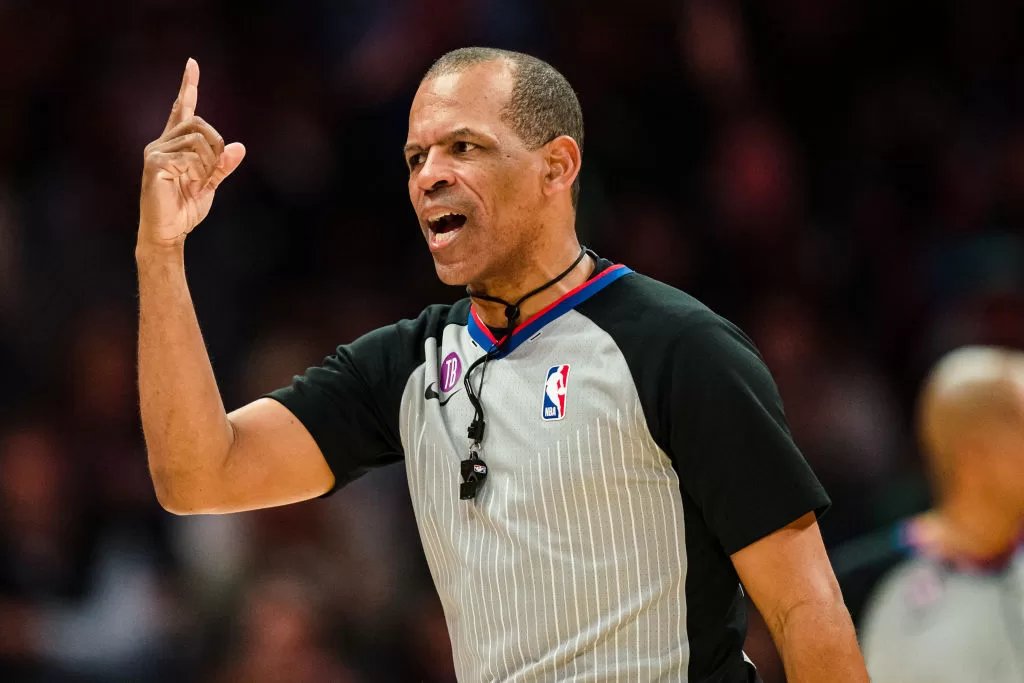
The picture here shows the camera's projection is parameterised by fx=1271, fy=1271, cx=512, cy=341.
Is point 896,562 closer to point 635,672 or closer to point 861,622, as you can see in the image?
point 861,622

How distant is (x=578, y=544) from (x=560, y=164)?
2.44 ft

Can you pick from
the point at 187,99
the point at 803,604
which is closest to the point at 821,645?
the point at 803,604

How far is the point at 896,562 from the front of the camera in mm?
3340

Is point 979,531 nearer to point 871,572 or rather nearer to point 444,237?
point 871,572

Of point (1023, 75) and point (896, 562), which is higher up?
point (1023, 75)

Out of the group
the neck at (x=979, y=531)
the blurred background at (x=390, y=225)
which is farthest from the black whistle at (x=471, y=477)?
the blurred background at (x=390, y=225)

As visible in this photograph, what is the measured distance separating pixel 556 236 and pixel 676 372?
1.52 ft

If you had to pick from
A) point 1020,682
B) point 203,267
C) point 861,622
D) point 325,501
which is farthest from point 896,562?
point 203,267

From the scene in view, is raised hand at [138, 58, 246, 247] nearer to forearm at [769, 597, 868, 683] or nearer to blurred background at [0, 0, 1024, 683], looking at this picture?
forearm at [769, 597, 868, 683]

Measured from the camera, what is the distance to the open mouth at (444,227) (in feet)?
7.50

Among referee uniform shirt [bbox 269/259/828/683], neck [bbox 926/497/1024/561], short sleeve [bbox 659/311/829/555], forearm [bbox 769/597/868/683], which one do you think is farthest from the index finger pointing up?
neck [bbox 926/497/1024/561]

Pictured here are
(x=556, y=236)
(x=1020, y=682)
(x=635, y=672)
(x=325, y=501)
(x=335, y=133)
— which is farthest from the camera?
(x=335, y=133)

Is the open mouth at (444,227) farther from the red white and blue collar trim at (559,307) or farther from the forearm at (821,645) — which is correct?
the forearm at (821,645)

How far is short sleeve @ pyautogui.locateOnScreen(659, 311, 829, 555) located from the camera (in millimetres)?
1972
